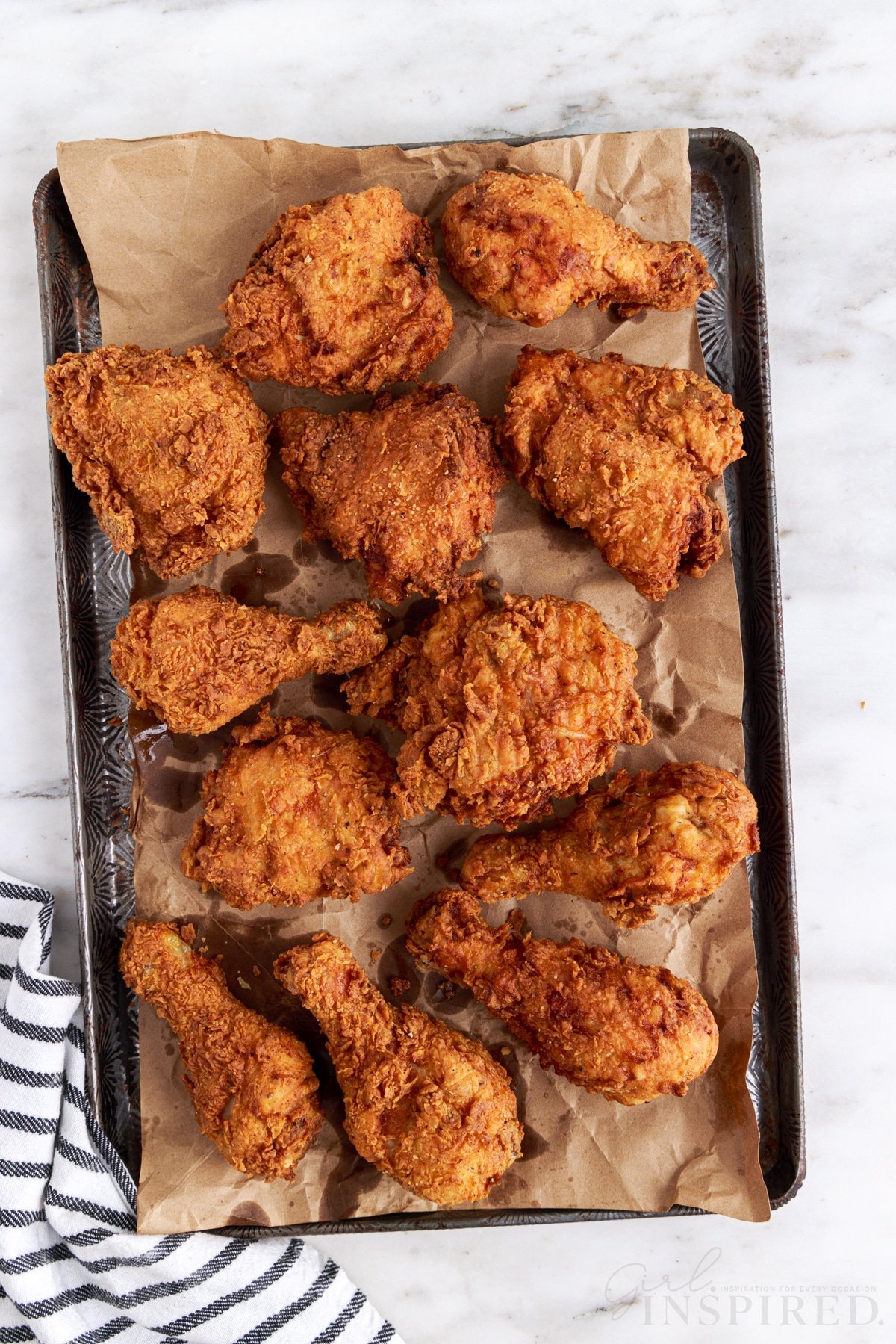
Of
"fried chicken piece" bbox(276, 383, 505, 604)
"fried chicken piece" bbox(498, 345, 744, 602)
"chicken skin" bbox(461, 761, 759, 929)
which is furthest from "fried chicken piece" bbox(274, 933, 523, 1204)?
"fried chicken piece" bbox(498, 345, 744, 602)

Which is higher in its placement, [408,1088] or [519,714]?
[519,714]

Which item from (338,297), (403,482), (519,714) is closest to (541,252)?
(338,297)

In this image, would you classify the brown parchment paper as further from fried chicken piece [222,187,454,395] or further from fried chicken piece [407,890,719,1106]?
fried chicken piece [222,187,454,395]

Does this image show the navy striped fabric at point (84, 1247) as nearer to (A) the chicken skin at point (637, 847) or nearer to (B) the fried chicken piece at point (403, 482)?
(A) the chicken skin at point (637, 847)

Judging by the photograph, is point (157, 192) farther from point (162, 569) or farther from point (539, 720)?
point (539, 720)

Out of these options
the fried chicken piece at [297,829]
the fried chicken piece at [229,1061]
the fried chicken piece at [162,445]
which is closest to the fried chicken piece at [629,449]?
the fried chicken piece at [162,445]

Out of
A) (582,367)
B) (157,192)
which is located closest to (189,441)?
(157,192)

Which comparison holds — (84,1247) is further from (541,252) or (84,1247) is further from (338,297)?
(541,252)
